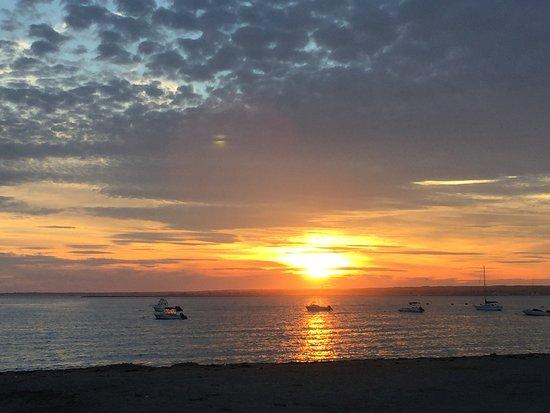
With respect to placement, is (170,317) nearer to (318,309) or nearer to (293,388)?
(318,309)

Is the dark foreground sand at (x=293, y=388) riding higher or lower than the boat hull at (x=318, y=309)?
lower

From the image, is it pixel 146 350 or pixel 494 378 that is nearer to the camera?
pixel 494 378

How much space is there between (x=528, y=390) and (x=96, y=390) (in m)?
14.8

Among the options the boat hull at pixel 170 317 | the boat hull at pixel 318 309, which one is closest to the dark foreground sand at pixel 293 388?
the boat hull at pixel 170 317

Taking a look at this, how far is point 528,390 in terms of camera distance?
2048cm

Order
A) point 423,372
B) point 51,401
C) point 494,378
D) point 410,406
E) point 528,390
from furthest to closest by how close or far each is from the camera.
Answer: point 423,372 < point 494,378 < point 528,390 < point 51,401 < point 410,406

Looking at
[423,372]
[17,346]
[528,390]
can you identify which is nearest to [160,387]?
[423,372]

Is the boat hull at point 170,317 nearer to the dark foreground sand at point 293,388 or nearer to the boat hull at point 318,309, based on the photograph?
the boat hull at point 318,309

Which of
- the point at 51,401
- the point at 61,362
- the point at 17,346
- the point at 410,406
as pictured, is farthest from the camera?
the point at 17,346

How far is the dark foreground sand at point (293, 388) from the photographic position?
17844 mm

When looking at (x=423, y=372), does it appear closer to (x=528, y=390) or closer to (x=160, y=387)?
(x=528, y=390)

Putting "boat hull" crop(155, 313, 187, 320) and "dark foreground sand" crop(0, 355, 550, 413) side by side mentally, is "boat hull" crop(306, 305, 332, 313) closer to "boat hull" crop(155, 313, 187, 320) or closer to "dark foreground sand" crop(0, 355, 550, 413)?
"boat hull" crop(155, 313, 187, 320)

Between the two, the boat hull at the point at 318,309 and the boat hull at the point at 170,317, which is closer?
the boat hull at the point at 170,317

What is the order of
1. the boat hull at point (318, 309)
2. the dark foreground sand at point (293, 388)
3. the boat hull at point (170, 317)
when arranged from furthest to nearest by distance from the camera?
the boat hull at point (318, 309)
the boat hull at point (170, 317)
the dark foreground sand at point (293, 388)
